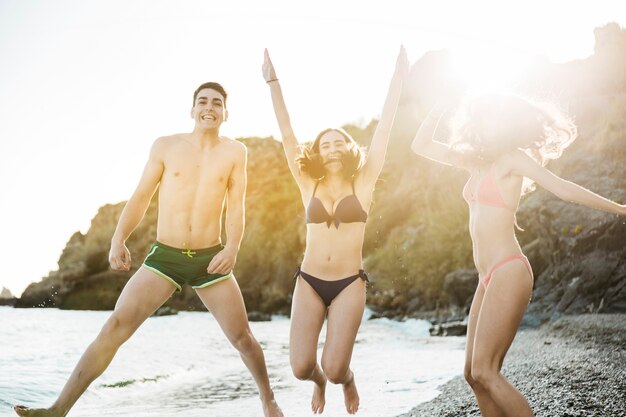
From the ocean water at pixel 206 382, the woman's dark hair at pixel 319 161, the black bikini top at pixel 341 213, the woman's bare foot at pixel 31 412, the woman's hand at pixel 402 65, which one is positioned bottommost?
the ocean water at pixel 206 382

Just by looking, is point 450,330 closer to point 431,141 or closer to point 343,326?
point 343,326

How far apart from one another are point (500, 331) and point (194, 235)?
2786mm

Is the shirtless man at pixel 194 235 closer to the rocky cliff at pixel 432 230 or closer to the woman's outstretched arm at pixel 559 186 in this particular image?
the rocky cliff at pixel 432 230

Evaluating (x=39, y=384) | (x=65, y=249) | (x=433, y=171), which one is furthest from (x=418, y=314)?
(x=65, y=249)

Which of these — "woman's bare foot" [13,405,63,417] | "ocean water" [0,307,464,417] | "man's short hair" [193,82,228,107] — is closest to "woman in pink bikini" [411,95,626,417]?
"man's short hair" [193,82,228,107]

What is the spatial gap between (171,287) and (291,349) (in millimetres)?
1221

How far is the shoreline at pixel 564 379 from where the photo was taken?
23.0 feet

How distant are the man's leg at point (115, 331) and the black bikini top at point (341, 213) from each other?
1448 mm

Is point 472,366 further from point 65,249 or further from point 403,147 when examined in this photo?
point 65,249

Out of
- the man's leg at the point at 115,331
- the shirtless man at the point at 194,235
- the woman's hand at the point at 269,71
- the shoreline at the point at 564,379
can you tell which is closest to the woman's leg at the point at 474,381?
A: the shirtless man at the point at 194,235

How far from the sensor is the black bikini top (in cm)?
536

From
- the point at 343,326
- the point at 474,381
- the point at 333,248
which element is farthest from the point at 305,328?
the point at 474,381

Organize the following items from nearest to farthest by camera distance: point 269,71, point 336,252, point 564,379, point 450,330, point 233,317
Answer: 1. point 233,317
2. point 336,252
3. point 269,71
4. point 564,379
5. point 450,330

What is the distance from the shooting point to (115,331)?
16.7 feet
